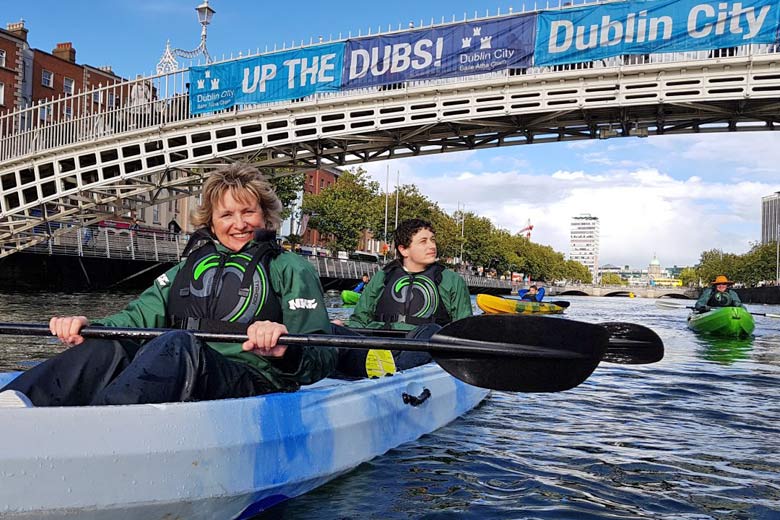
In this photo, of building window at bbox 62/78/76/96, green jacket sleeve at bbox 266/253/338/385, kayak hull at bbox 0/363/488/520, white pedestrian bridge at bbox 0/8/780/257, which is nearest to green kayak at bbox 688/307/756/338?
white pedestrian bridge at bbox 0/8/780/257

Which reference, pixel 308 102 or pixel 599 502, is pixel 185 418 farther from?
pixel 308 102

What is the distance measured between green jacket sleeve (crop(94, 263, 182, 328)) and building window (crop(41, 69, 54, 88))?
4636 cm

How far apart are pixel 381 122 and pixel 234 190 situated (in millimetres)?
23864

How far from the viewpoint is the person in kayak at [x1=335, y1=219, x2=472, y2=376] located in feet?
22.5

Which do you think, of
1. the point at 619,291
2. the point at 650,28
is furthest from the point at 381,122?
the point at 619,291

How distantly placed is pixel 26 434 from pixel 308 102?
2489 centimetres

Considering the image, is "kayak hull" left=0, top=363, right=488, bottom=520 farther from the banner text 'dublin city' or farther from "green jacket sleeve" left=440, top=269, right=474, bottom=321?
the banner text 'dublin city'

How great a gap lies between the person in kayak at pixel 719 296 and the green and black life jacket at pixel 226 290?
17.7m

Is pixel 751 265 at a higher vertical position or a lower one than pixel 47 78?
lower

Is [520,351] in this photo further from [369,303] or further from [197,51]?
[197,51]

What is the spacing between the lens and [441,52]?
24.3m

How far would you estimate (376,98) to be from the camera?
2580 cm

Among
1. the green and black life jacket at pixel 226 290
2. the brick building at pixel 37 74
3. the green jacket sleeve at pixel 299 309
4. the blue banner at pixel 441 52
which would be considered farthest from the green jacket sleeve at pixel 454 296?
the brick building at pixel 37 74

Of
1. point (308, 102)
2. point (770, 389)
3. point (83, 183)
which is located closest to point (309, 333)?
point (770, 389)
